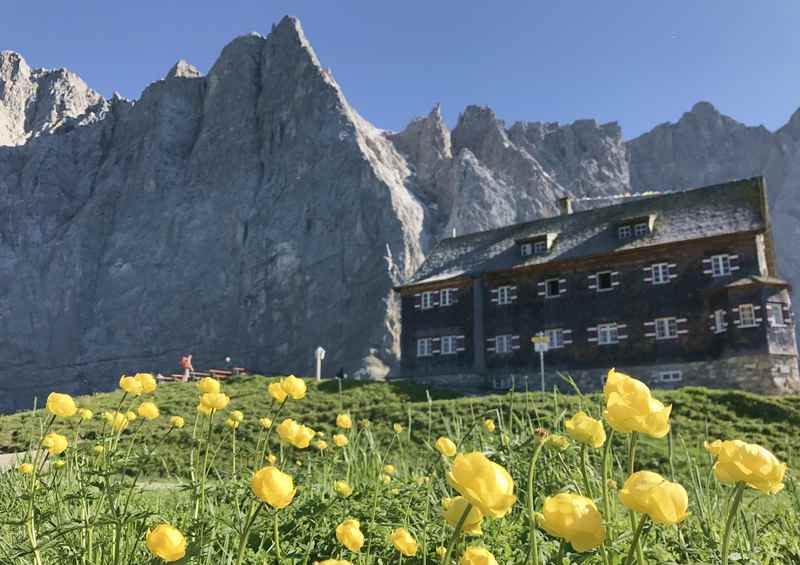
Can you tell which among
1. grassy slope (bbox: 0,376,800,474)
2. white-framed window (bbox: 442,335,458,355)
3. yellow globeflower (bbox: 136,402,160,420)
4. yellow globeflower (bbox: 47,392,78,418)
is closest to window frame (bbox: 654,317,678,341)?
grassy slope (bbox: 0,376,800,474)

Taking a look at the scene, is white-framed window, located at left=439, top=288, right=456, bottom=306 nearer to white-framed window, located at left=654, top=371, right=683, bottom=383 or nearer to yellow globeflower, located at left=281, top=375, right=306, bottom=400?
white-framed window, located at left=654, top=371, right=683, bottom=383

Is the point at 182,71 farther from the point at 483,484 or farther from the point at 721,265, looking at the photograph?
the point at 483,484

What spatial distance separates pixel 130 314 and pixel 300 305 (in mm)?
24486

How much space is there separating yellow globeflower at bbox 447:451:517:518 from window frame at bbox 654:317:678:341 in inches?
1308

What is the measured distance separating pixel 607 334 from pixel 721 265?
659 centimetres

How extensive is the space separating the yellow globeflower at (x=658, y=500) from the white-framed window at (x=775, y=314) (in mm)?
31920

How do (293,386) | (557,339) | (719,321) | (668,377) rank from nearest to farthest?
(293,386), (719,321), (668,377), (557,339)

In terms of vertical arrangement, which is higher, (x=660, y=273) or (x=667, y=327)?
(x=660, y=273)

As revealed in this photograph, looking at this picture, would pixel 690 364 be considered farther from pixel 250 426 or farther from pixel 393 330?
pixel 393 330

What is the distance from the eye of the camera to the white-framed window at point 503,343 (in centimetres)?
3646

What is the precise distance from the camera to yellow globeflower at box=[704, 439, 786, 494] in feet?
5.67

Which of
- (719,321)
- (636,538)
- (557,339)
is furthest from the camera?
(557,339)

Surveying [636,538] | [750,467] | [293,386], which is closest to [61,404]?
[293,386]

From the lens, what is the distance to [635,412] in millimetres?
1756
